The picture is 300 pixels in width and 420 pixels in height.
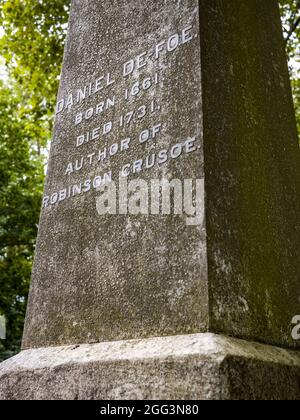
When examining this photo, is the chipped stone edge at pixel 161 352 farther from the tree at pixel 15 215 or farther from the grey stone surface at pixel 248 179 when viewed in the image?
the tree at pixel 15 215

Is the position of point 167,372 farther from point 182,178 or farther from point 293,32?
point 293,32

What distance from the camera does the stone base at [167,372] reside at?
57.4 inches

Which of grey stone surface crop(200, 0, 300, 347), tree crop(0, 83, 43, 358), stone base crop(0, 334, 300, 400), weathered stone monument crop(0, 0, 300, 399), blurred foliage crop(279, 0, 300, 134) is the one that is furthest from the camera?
tree crop(0, 83, 43, 358)

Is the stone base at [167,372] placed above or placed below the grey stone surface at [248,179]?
below

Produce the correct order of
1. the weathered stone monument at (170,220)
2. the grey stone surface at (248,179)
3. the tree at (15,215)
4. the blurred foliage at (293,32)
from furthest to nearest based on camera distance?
the tree at (15,215) → the blurred foliage at (293,32) → the grey stone surface at (248,179) → the weathered stone monument at (170,220)

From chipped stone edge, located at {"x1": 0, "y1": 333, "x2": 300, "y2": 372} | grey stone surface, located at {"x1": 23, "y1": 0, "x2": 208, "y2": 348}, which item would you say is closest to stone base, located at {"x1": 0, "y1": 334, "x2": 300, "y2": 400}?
chipped stone edge, located at {"x1": 0, "y1": 333, "x2": 300, "y2": 372}

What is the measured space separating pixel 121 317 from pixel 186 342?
0.41 m

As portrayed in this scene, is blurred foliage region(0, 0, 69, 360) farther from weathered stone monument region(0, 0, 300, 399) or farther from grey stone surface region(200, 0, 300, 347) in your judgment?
grey stone surface region(200, 0, 300, 347)

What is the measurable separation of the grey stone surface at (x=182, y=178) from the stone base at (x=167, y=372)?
0.31 ft

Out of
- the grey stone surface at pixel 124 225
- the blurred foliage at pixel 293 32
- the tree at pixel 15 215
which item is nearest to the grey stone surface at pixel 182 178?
the grey stone surface at pixel 124 225

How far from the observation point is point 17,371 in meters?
2.04

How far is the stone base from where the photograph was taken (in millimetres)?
1458

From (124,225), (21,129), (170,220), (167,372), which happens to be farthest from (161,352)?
(21,129)

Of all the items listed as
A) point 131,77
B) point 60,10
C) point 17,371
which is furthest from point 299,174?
point 60,10
